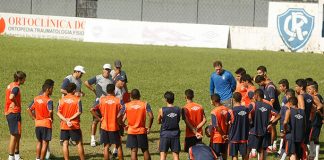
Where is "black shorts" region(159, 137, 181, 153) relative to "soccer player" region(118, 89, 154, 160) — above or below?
below

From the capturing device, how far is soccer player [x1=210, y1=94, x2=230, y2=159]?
17.8m

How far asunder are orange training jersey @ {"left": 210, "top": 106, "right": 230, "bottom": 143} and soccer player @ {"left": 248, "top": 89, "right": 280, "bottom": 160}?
914mm

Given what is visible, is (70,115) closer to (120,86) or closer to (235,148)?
(120,86)

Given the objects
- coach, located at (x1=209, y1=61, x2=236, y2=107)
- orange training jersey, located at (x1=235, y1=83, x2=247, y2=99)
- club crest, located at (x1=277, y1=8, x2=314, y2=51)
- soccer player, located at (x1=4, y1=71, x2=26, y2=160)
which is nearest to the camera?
soccer player, located at (x1=4, y1=71, x2=26, y2=160)

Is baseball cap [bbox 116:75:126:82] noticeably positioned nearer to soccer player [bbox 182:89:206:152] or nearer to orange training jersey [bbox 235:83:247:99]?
orange training jersey [bbox 235:83:247:99]

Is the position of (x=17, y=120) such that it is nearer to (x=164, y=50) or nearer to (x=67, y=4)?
(x=164, y=50)

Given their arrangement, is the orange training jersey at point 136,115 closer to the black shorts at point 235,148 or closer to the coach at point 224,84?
the black shorts at point 235,148

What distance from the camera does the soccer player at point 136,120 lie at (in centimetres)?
1805

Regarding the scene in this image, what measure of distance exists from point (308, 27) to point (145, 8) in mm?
22056

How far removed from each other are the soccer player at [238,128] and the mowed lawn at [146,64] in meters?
8.21

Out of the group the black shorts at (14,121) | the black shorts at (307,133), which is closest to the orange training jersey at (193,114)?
the black shorts at (307,133)

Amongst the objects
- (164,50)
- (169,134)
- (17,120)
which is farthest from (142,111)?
(164,50)

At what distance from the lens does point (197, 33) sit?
44094 mm

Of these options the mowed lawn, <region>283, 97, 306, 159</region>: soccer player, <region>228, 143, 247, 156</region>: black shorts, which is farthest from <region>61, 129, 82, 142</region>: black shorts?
the mowed lawn
